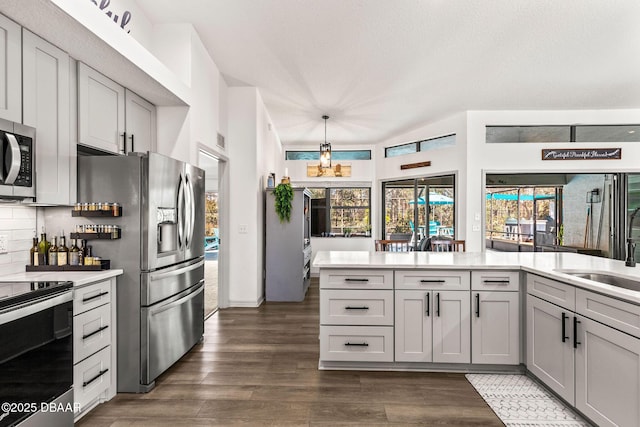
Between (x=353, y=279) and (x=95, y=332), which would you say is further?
(x=353, y=279)

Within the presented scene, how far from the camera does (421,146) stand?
674cm

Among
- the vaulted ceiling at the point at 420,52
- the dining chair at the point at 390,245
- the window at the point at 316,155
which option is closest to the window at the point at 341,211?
the window at the point at 316,155

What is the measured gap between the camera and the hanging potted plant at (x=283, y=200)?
5262 millimetres

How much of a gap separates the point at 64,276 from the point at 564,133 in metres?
6.96

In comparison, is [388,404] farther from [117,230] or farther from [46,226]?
[46,226]

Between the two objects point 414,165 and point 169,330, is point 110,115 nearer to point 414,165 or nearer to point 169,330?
point 169,330

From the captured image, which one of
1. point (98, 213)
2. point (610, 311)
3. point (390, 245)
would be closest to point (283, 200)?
point (390, 245)

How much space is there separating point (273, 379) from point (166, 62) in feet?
10.4

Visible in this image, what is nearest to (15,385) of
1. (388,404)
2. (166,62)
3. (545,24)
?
(388,404)

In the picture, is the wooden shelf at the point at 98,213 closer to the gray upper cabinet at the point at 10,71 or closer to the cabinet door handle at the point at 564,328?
the gray upper cabinet at the point at 10,71

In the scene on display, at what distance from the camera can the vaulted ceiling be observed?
3.02 meters

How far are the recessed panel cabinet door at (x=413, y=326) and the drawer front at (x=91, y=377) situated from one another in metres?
2.17

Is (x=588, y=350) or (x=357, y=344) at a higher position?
(x=588, y=350)

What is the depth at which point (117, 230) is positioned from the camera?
2477mm
